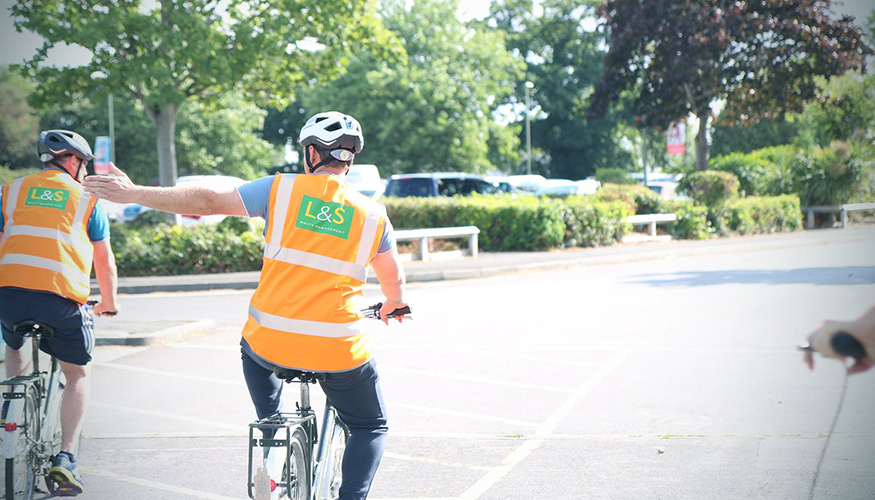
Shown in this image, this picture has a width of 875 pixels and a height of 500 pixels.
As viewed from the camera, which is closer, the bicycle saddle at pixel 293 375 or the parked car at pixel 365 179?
the bicycle saddle at pixel 293 375

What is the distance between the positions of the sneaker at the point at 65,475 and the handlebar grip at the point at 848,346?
12.7 ft

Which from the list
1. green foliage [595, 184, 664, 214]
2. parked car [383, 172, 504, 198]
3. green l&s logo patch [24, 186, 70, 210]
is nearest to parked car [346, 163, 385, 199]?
parked car [383, 172, 504, 198]

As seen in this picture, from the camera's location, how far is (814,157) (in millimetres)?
33844

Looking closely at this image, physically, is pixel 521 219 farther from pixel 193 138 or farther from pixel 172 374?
pixel 193 138

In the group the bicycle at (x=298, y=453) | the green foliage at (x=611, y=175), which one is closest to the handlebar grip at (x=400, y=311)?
the bicycle at (x=298, y=453)

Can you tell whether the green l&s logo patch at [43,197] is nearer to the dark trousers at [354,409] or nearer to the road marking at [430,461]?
the dark trousers at [354,409]

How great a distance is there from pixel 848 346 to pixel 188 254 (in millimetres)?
17648

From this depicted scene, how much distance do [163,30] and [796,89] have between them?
21914mm

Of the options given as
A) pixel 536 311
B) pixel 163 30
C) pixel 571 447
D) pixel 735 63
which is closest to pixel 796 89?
pixel 735 63

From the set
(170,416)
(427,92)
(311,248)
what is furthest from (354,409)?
(427,92)

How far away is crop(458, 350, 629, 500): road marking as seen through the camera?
5281mm

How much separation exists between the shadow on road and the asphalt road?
72.8 inches

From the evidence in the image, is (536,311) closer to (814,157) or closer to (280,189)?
(280,189)

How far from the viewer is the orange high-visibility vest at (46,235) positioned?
484cm
